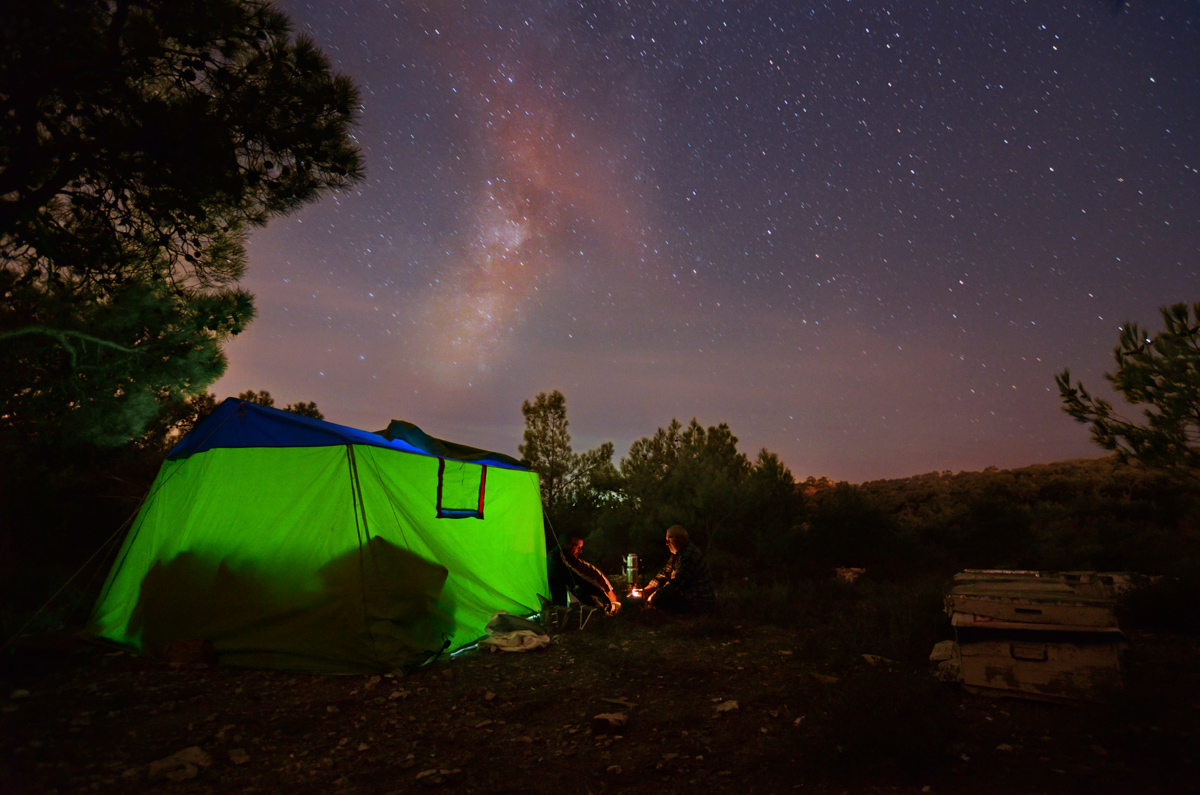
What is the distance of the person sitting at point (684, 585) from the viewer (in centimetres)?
695

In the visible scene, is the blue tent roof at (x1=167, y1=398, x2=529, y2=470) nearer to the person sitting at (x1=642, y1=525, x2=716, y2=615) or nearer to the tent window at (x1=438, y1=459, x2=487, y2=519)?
the tent window at (x1=438, y1=459, x2=487, y2=519)

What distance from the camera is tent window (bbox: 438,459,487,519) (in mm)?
6242

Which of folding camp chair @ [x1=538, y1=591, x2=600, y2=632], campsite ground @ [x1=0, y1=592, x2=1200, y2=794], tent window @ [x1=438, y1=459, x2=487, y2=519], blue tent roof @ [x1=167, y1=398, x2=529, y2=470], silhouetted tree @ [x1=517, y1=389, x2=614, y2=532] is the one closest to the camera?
campsite ground @ [x1=0, y1=592, x2=1200, y2=794]

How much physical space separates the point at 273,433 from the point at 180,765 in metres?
2.91

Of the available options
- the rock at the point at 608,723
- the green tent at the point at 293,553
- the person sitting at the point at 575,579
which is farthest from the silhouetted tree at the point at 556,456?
the rock at the point at 608,723

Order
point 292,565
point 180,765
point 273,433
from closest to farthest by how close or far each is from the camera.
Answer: point 180,765
point 292,565
point 273,433

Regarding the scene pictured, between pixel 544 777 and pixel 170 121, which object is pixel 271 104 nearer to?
pixel 170 121

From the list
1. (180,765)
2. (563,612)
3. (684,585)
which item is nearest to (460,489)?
(563,612)

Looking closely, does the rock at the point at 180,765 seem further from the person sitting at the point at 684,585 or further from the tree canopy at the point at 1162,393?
the tree canopy at the point at 1162,393

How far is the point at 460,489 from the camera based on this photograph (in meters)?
6.55

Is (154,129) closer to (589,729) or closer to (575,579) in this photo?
(589,729)

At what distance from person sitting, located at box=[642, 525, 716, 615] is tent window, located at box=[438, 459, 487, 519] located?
220cm

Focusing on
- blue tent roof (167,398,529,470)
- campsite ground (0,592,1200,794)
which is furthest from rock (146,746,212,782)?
blue tent roof (167,398,529,470)

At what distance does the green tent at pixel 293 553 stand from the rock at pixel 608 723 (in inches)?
72.8
